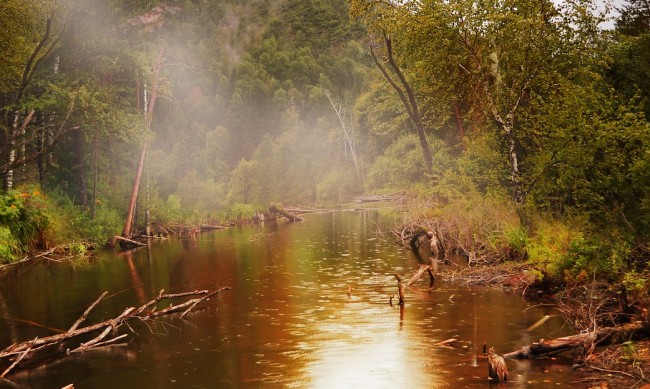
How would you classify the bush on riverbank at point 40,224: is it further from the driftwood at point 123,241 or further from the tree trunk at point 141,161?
the tree trunk at point 141,161

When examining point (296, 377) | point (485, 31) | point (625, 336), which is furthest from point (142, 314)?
point (485, 31)

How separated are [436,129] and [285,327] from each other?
25012 millimetres

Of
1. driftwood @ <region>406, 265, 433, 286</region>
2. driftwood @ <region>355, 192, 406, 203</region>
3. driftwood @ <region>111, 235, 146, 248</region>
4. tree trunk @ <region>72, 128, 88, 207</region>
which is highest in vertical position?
tree trunk @ <region>72, 128, 88, 207</region>

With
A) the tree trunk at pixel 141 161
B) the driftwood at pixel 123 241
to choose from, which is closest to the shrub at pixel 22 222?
the driftwood at pixel 123 241

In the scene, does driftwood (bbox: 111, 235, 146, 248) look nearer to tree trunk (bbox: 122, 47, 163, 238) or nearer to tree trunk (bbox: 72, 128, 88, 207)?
tree trunk (bbox: 122, 47, 163, 238)

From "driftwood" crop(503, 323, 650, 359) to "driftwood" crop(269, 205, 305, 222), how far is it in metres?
42.8

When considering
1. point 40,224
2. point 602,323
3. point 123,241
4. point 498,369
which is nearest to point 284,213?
point 123,241

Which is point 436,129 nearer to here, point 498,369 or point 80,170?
point 80,170

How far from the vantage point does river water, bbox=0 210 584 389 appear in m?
11.6

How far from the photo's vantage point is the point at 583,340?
11398 millimetres

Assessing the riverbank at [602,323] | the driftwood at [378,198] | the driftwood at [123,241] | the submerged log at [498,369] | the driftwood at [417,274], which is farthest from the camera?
the driftwood at [378,198]

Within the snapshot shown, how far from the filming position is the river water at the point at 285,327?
11562mm

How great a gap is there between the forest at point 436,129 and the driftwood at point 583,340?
1.29 meters

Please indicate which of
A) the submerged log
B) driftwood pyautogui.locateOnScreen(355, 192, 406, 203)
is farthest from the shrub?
driftwood pyautogui.locateOnScreen(355, 192, 406, 203)
